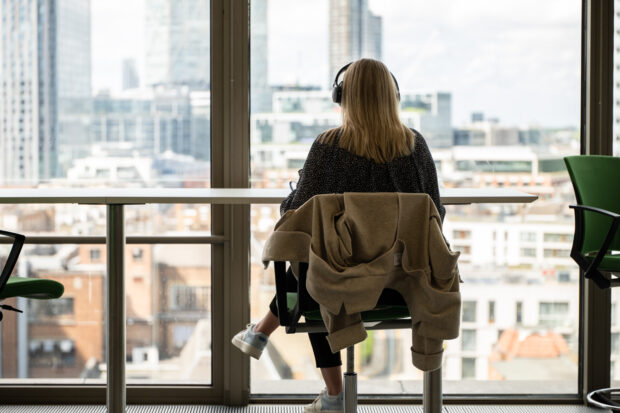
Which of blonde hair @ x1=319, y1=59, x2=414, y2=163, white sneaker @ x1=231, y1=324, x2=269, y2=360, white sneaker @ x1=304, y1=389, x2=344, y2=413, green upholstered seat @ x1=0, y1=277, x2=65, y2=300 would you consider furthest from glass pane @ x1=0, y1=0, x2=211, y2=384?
blonde hair @ x1=319, y1=59, x2=414, y2=163

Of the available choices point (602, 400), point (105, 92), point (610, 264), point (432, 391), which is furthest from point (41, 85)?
point (602, 400)

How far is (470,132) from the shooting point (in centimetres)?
341

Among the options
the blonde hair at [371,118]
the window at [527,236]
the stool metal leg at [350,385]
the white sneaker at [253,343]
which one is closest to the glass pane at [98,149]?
the white sneaker at [253,343]

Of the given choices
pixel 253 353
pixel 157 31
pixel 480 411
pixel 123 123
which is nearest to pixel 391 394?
pixel 480 411

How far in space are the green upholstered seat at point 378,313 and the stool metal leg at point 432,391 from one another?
424 millimetres

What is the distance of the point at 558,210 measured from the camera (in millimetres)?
3434

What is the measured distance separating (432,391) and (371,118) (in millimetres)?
940

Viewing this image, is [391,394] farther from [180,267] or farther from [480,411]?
[180,267]

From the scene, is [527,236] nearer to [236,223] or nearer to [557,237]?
[557,237]

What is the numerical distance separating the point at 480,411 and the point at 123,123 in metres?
1.98

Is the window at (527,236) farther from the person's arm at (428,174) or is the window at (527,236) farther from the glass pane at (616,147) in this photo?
the person's arm at (428,174)

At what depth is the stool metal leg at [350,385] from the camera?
2338mm

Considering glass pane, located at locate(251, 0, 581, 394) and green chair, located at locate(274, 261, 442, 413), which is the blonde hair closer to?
green chair, located at locate(274, 261, 442, 413)

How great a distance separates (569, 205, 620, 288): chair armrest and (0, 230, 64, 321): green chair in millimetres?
1869
